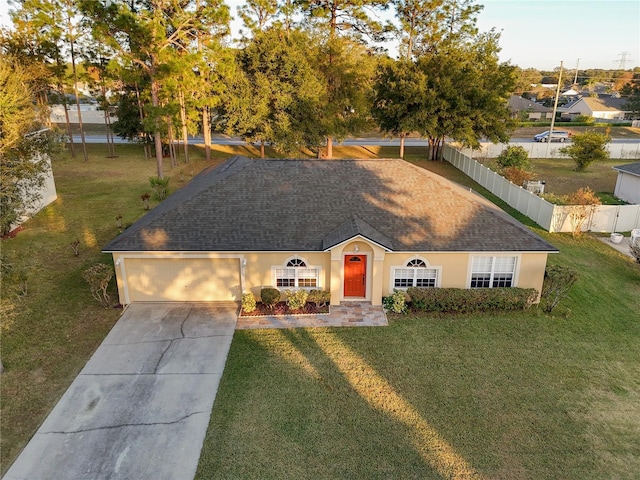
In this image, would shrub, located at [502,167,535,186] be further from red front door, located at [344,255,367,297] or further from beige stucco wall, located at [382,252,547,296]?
red front door, located at [344,255,367,297]

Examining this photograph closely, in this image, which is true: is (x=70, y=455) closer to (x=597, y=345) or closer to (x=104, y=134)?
(x=597, y=345)

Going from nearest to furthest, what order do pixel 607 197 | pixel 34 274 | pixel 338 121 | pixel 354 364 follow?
1. pixel 354 364
2. pixel 34 274
3. pixel 607 197
4. pixel 338 121

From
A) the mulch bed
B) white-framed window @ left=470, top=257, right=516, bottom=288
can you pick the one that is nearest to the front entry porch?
the mulch bed

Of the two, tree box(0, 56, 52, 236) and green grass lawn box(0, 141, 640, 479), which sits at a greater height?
tree box(0, 56, 52, 236)

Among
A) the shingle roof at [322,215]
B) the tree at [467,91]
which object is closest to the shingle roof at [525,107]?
the tree at [467,91]

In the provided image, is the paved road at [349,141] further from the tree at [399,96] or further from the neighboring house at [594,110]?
the neighboring house at [594,110]

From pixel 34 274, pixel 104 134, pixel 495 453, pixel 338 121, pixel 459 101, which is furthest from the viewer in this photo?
pixel 104 134

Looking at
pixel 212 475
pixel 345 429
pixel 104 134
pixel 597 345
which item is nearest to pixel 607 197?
pixel 597 345
